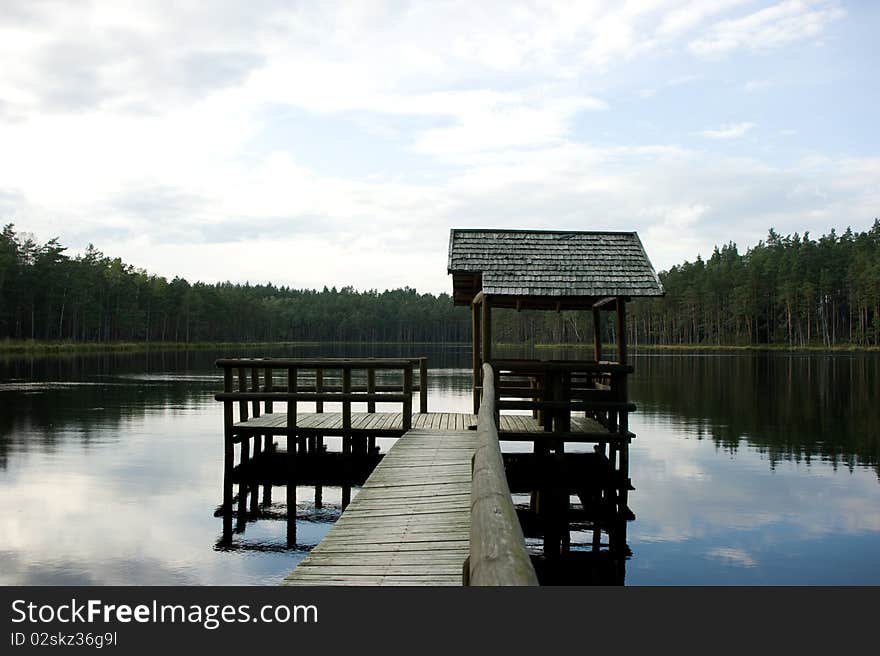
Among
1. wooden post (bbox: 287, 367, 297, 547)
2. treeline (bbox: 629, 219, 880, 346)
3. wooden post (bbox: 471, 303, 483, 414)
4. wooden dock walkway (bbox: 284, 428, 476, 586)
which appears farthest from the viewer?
treeline (bbox: 629, 219, 880, 346)

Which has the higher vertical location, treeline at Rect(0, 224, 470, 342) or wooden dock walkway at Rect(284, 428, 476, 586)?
treeline at Rect(0, 224, 470, 342)

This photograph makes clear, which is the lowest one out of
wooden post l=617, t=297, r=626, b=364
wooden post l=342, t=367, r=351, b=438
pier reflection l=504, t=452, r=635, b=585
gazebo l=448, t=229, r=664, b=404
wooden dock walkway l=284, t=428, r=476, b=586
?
pier reflection l=504, t=452, r=635, b=585

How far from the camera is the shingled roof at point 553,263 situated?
15.5 metres

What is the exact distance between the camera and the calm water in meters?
11.6

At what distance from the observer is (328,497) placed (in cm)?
1627

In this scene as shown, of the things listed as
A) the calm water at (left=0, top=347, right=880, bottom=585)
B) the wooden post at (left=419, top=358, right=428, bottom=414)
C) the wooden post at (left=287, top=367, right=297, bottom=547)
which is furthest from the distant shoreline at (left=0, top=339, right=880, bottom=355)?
the wooden post at (left=419, top=358, right=428, bottom=414)

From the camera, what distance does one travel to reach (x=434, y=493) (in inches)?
379

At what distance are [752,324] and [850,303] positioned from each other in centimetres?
1556

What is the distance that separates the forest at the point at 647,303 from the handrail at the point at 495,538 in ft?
278

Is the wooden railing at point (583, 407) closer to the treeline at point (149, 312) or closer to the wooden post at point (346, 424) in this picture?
the wooden post at point (346, 424)

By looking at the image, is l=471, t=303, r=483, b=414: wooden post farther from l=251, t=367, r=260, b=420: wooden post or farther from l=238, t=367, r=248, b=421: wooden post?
l=238, t=367, r=248, b=421: wooden post

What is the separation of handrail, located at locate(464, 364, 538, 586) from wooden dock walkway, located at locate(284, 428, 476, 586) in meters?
1.31

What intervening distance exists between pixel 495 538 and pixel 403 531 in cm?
419
